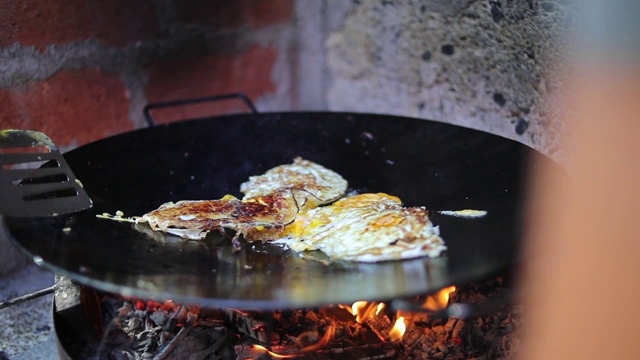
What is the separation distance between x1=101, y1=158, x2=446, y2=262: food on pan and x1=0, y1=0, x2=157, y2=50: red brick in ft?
2.67

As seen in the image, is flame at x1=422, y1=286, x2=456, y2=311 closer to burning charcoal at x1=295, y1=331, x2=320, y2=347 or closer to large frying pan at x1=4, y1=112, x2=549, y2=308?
large frying pan at x1=4, y1=112, x2=549, y2=308

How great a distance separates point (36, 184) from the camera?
1.35 meters

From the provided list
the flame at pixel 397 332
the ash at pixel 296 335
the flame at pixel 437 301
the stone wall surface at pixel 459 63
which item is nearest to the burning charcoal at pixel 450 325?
the ash at pixel 296 335

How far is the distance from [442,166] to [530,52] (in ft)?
1.65

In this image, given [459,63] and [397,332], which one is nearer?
[397,332]

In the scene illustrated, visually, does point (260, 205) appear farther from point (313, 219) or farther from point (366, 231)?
point (366, 231)

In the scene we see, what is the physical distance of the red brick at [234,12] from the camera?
2.23m

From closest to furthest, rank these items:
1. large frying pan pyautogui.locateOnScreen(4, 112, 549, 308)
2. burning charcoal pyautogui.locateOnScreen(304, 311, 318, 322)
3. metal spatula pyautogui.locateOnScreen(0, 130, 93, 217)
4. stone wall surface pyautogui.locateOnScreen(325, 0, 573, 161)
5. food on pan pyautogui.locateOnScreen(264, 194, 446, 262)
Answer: large frying pan pyautogui.locateOnScreen(4, 112, 549, 308)
food on pan pyautogui.locateOnScreen(264, 194, 446, 262)
metal spatula pyautogui.locateOnScreen(0, 130, 93, 217)
burning charcoal pyautogui.locateOnScreen(304, 311, 318, 322)
stone wall surface pyautogui.locateOnScreen(325, 0, 573, 161)

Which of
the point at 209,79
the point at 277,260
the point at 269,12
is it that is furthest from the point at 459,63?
the point at 277,260

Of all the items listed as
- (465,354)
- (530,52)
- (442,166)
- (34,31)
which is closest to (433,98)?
(530,52)

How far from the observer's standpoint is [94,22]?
78.9 inches

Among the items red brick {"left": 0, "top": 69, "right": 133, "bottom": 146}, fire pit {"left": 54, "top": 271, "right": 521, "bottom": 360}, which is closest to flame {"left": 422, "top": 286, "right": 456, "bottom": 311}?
fire pit {"left": 54, "top": 271, "right": 521, "bottom": 360}

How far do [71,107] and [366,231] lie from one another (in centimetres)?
121

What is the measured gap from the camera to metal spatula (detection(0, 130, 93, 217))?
4.26 ft
